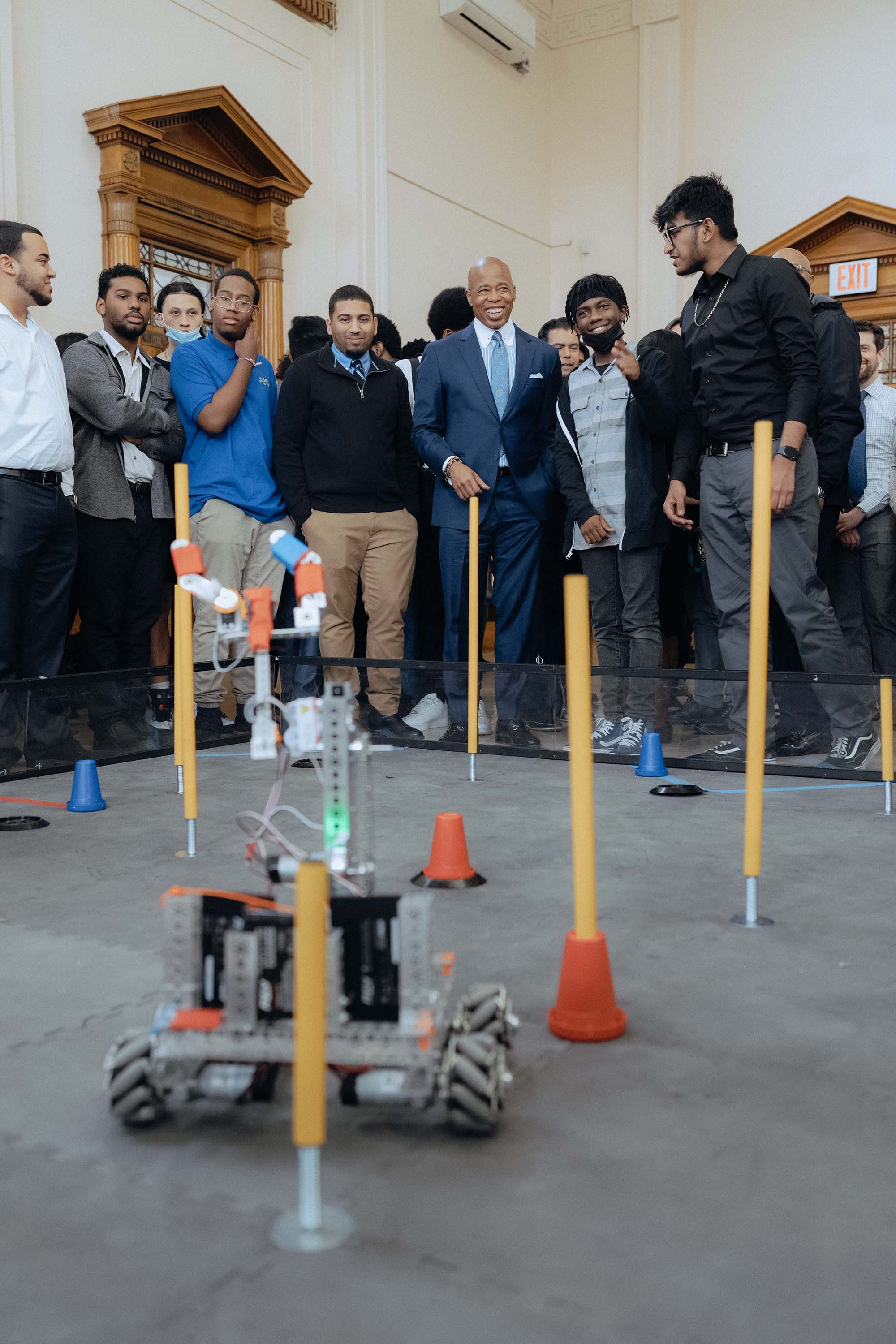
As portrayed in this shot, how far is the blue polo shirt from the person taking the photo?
3.76 m

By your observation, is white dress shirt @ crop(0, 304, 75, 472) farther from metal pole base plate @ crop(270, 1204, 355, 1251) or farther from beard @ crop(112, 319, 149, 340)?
metal pole base plate @ crop(270, 1204, 355, 1251)

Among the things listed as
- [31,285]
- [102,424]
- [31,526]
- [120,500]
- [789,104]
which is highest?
[789,104]

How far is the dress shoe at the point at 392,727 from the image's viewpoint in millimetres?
3771

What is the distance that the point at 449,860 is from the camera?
203 cm

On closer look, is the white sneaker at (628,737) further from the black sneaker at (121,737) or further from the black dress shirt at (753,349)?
the black sneaker at (121,737)

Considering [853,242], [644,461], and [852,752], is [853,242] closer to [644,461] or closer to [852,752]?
[644,461]

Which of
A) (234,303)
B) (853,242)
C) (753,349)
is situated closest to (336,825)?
(753,349)

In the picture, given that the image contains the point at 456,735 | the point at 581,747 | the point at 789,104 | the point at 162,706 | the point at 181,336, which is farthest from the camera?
the point at 789,104

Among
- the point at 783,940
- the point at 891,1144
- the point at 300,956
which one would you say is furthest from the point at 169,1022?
the point at 783,940

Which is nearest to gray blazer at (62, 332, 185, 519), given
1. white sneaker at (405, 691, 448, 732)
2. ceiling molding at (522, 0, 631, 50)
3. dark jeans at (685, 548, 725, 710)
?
white sneaker at (405, 691, 448, 732)

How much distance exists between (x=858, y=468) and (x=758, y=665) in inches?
98.1

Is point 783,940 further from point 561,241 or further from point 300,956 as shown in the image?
point 561,241

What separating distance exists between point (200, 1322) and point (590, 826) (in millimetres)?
674

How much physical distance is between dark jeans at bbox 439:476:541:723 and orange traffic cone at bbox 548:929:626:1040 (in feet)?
7.43
